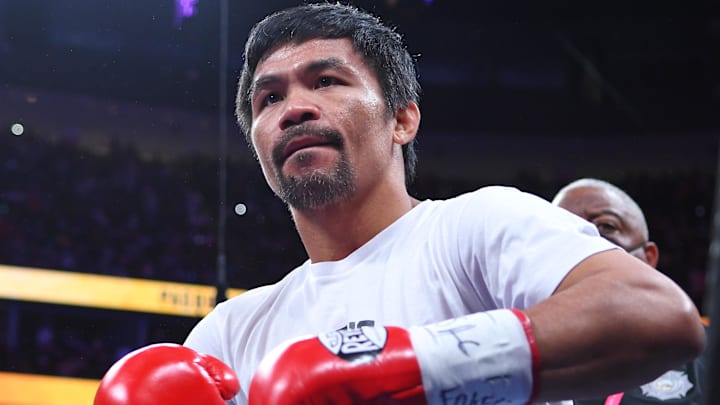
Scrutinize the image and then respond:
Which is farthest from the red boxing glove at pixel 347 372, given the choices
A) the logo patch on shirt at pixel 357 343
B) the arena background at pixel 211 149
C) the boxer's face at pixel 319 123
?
the arena background at pixel 211 149

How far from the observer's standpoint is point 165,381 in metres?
1.09

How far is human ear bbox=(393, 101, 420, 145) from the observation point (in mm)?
1490

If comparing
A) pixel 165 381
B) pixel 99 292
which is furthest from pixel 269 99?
pixel 99 292

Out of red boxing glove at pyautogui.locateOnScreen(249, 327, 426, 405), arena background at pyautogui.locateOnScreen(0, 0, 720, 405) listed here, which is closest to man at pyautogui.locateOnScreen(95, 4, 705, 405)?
red boxing glove at pyautogui.locateOnScreen(249, 327, 426, 405)

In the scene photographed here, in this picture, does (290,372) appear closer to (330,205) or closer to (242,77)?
(330,205)

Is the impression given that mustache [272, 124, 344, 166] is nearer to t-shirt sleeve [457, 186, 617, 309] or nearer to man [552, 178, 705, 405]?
t-shirt sleeve [457, 186, 617, 309]

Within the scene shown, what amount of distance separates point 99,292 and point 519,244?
5.63 metres

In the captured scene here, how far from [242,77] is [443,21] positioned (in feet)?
21.8

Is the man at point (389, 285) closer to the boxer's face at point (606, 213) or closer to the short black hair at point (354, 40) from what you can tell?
the short black hair at point (354, 40)

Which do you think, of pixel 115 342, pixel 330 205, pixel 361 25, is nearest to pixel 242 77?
pixel 361 25

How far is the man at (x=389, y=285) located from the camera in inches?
30.5

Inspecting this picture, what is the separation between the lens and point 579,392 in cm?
81

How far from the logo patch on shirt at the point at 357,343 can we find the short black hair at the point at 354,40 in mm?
731

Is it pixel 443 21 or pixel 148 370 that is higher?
pixel 148 370
